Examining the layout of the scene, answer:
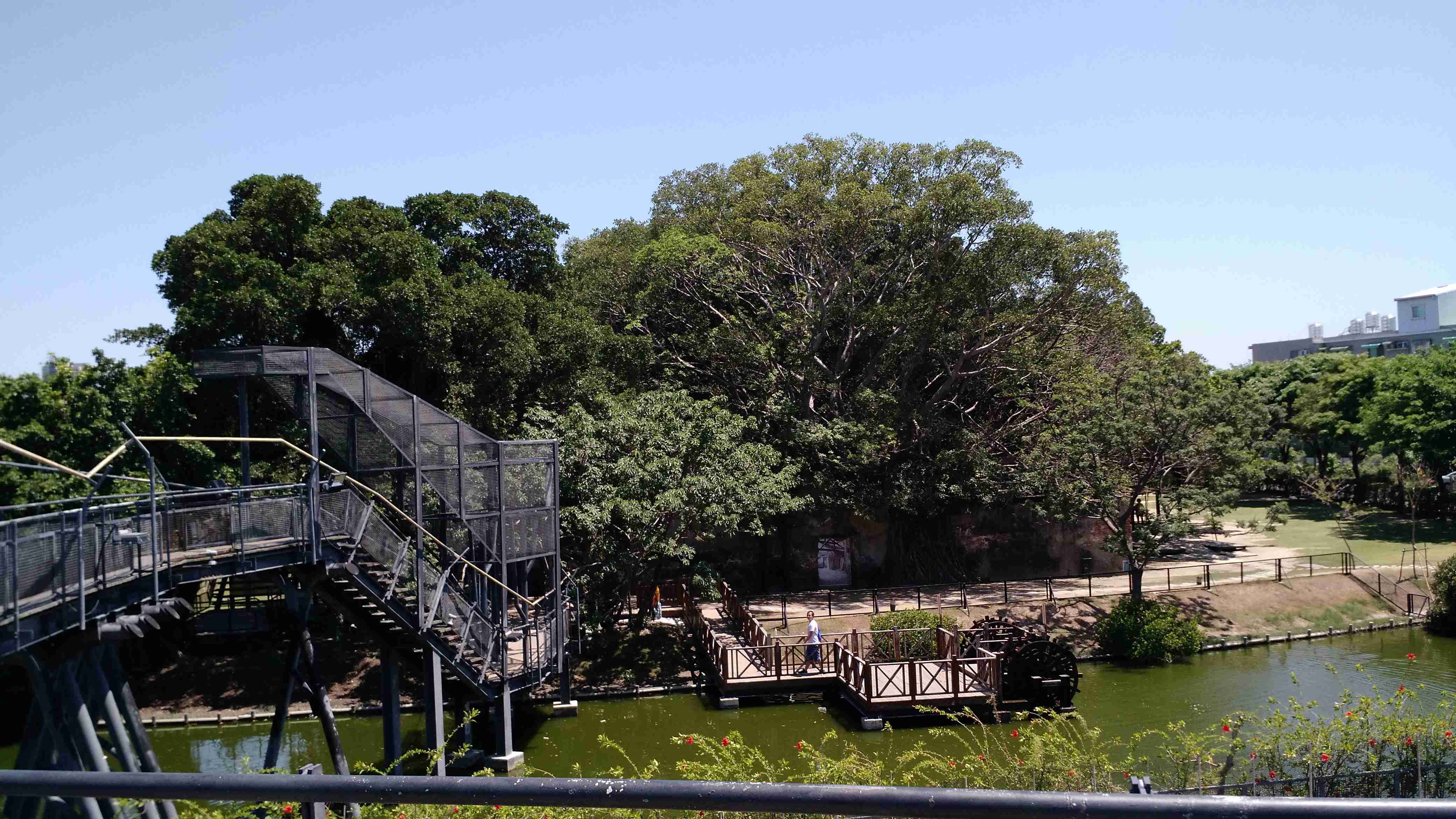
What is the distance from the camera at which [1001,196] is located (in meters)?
33.0

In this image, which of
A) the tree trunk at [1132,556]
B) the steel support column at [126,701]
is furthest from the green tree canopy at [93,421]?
the tree trunk at [1132,556]

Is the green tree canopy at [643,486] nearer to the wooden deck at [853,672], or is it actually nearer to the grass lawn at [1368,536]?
the wooden deck at [853,672]

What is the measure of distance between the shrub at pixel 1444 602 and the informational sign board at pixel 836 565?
1604cm

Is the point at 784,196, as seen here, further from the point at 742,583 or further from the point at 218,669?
the point at 218,669

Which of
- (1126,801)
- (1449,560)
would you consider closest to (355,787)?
(1126,801)

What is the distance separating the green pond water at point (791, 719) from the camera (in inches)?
810

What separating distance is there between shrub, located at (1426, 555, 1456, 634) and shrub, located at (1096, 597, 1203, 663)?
7.21m

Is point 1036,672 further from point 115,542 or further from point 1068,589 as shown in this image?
point 115,542

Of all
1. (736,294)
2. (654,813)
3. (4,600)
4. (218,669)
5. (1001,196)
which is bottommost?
(218,669)

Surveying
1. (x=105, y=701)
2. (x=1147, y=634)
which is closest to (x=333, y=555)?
(x=105, y=701)

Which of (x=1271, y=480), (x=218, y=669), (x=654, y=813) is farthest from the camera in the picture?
(x=1271, y=480)

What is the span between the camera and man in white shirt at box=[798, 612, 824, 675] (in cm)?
2388

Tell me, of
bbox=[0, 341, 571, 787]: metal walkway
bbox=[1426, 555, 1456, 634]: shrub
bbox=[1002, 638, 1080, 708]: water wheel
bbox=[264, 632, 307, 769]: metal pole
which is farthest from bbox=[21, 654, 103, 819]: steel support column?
bbox=[1426, 555, 1456, 634]: shrub

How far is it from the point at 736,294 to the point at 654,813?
29069 mm
